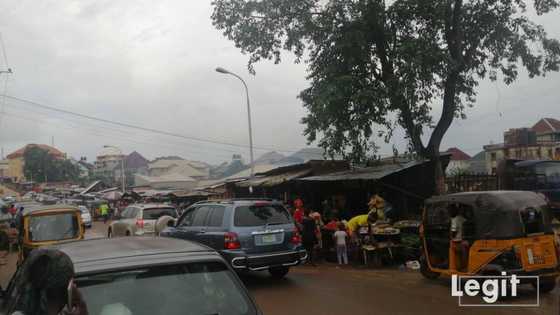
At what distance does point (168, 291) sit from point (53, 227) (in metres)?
9.31

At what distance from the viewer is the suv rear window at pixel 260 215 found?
10.5 meters

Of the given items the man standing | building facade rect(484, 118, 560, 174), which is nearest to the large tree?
building facade rect(484, 118, 560, 174)

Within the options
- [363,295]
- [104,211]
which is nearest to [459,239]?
[363,295]

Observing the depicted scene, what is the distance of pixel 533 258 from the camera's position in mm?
8391

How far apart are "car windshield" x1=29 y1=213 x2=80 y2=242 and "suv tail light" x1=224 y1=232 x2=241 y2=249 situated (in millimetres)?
3928

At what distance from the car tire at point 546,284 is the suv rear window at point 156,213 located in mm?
12586

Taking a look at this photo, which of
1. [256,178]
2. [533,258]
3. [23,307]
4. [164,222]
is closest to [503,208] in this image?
[533,258]

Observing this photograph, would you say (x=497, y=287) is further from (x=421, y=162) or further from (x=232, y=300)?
(x=421, y=162)

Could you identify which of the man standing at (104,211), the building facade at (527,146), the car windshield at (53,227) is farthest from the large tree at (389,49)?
the man standing at (104,211)

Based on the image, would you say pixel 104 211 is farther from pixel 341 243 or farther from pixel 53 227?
pixel 341 243

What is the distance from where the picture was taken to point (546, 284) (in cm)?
874

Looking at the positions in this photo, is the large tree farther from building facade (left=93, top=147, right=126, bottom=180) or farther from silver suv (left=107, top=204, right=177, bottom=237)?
building facade (left=93, top=147, right=126, bottom=180)

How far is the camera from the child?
13781 millimetres

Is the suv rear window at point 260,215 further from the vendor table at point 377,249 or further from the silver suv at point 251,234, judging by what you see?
the vendor table at point 377,249
